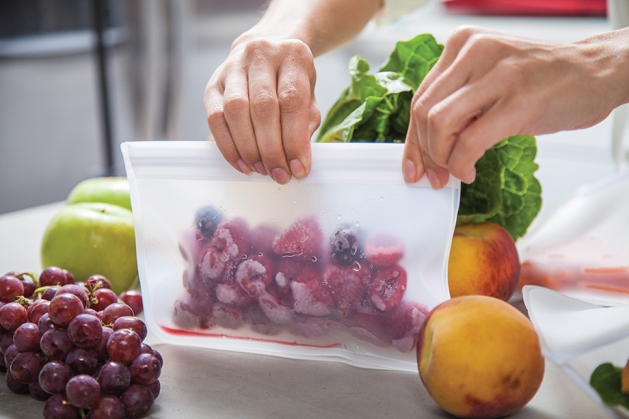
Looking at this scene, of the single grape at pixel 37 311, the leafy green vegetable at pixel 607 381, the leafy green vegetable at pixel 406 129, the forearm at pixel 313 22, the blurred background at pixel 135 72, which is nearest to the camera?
the leafy green vegetable at pixel 607 381

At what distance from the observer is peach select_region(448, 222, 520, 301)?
62 cm

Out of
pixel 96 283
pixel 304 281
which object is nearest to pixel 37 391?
pixel 96 283

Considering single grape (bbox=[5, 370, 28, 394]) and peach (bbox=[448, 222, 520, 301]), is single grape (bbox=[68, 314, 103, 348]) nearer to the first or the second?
single grape (bbox=[5, 370, 28, 394])

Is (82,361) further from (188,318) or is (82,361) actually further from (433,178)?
(433,178)

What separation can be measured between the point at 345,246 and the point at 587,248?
354 mm

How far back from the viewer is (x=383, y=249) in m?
0.56

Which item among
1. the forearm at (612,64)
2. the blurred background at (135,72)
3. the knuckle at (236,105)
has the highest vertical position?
the forearm at (612,64)

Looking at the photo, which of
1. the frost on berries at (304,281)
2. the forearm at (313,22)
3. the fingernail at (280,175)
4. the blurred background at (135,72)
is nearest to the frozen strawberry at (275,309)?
the frost on berries at (304,281)

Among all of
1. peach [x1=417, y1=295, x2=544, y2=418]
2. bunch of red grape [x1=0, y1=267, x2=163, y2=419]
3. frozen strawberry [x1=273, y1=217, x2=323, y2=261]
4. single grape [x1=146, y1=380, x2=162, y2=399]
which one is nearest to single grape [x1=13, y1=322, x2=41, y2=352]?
bunch of red grape [x1=0, y1=267, x2=163, y2=419]

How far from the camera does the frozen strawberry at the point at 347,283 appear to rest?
1.83 feet

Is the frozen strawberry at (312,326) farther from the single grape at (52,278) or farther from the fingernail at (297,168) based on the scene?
the single grape at (52,278)

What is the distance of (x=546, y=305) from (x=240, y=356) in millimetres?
284

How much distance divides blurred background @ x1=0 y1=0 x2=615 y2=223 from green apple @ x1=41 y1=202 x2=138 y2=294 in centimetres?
100

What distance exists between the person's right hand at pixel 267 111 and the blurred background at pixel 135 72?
95 centimetres
